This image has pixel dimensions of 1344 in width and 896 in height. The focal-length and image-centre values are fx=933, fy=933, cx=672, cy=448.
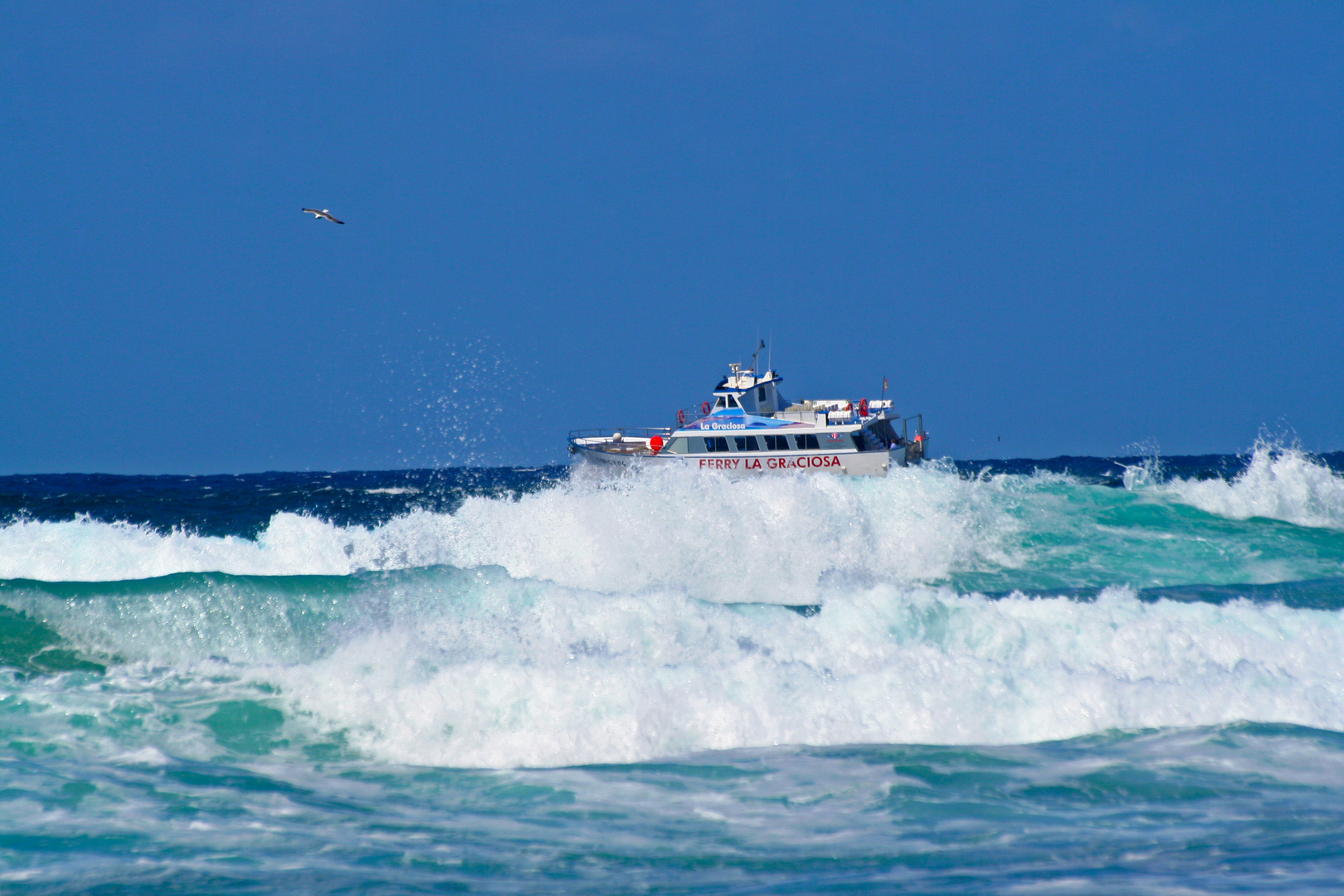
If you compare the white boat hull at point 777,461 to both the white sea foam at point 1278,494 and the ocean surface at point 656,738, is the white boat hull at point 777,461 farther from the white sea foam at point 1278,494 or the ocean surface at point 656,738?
the ocean surface at point 656,738

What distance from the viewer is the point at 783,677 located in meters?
7.29

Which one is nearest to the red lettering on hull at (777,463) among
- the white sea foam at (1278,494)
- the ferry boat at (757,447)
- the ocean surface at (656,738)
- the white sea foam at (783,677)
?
the ferry boat at (757,447)

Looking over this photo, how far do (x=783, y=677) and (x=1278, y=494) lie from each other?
66.7 feet

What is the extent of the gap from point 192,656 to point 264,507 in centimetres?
2515

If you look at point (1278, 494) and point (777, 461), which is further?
point (777, 461)

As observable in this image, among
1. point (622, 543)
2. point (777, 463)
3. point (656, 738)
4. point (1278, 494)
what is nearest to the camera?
point (656, 738)

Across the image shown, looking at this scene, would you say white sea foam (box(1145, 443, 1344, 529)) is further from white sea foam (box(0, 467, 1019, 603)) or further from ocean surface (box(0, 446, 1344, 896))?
ocean surface (box(0, 446, 1344, 896))

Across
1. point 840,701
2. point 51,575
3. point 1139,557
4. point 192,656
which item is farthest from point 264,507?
point 840,701

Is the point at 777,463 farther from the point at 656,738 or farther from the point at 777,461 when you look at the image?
the point at 656,738

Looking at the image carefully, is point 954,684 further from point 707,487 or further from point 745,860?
point 707,487

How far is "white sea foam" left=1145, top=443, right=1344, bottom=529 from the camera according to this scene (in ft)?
71.8

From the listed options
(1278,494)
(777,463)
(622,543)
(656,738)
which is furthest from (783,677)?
(777,463)

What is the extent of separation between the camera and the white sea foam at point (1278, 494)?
21.9 metres

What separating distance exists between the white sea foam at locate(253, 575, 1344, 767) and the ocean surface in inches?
1.2
